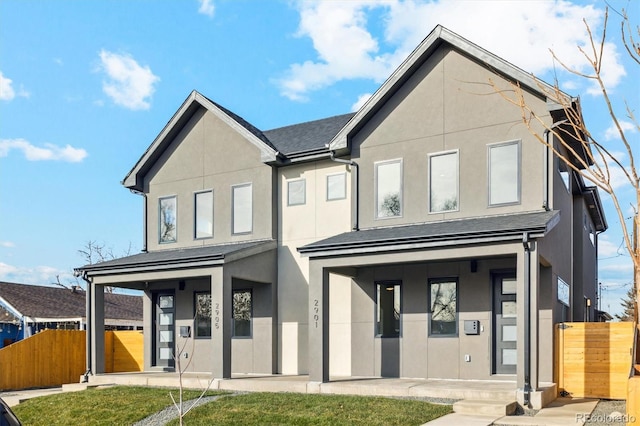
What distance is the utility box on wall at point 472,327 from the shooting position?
14.8 meters

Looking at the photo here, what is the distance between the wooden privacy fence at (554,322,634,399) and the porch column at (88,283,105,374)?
481 inches

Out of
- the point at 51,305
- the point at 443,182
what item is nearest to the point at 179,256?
the point at 443,182

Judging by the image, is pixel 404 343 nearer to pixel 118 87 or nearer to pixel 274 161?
pixel 274 161

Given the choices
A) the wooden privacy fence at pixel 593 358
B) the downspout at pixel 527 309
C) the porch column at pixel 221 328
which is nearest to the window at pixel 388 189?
the downspout at pixel 527 309

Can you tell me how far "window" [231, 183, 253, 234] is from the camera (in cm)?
1864

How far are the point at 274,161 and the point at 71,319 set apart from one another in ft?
48.4

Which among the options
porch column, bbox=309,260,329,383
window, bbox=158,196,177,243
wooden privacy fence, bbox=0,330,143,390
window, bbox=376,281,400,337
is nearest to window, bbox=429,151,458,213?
window, bbox=376,281,400,337

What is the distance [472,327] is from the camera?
14.8 meters

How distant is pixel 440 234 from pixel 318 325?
3587 mm

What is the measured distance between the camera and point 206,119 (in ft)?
64.5

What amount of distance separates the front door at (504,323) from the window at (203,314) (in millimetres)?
8457

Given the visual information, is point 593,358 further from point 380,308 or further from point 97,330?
point 97,330

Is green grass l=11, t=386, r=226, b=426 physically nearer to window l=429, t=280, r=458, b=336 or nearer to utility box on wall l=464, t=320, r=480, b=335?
window l=429, t=280, r=458, b=336

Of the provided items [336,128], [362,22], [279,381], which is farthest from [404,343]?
[362,22]
